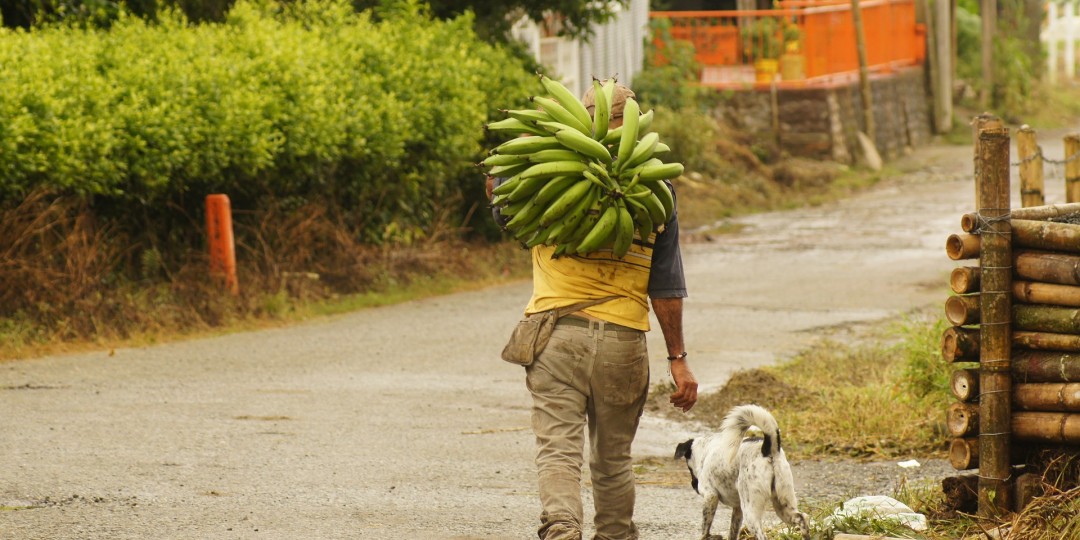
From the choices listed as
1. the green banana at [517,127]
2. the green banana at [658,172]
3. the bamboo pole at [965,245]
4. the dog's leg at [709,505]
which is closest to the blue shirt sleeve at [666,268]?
the green banana at [658,172]

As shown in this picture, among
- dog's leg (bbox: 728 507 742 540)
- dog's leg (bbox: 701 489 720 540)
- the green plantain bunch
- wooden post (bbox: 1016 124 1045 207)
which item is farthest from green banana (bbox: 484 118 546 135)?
wooden post (bbox: 1016 124 1045 207)

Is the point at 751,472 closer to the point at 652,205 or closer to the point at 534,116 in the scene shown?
the point at 652,205

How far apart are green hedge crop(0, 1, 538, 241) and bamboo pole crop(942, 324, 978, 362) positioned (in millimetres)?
7138

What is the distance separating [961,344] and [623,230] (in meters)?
1.90

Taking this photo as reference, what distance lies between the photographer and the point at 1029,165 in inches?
391

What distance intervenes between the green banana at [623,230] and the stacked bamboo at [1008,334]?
1739 millimetres

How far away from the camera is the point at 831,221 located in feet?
66.1

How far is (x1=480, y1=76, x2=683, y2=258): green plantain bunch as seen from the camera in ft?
17.2

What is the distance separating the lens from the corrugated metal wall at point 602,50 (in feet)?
73.2

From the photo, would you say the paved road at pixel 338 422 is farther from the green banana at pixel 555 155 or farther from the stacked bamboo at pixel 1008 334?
the green banana at pixel 555 155

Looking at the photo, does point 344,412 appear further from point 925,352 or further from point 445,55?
point 445,55

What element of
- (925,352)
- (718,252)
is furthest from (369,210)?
(925,352)

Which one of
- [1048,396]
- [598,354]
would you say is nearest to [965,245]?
[1048,396]

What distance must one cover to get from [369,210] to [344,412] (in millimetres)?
5314
